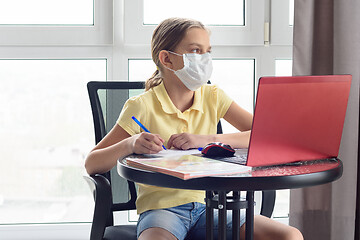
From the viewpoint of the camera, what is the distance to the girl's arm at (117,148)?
1.23 metres

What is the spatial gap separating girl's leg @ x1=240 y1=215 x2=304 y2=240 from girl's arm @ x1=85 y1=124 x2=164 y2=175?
348mm

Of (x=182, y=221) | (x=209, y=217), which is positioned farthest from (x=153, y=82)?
(x=209, y=217)

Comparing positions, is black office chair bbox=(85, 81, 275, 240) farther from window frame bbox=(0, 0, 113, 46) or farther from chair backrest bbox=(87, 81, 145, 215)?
window frame bbox=(0, 0, 113, 46)

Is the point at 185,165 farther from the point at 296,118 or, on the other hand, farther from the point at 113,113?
the point at 113,113

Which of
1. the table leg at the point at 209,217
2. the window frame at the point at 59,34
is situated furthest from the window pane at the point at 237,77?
the table leg at the point at 209,217

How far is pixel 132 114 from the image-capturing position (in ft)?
4.99

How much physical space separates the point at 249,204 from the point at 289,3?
144 cm

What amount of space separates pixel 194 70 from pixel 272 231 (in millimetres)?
565

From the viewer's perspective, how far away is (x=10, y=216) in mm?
2400

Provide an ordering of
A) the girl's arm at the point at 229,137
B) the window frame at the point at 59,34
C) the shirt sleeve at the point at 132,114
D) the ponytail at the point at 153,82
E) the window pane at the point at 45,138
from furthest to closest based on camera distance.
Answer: the window pane at the point at 45,138, the window frame at the point at 59,34, the ponytail at the point at 153,82, the shirt sleeve at the point at 132,114, the girl's arm at the point at 229,137

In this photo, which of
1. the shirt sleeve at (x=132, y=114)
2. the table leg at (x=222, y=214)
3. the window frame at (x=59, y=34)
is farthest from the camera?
the window frame at (x=59, y=34)

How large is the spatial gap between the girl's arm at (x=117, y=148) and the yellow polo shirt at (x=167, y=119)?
6cm

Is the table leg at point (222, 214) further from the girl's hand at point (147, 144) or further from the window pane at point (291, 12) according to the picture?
the window pane at point (291, 12)

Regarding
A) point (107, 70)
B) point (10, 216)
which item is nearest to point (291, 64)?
point (107, 70)
